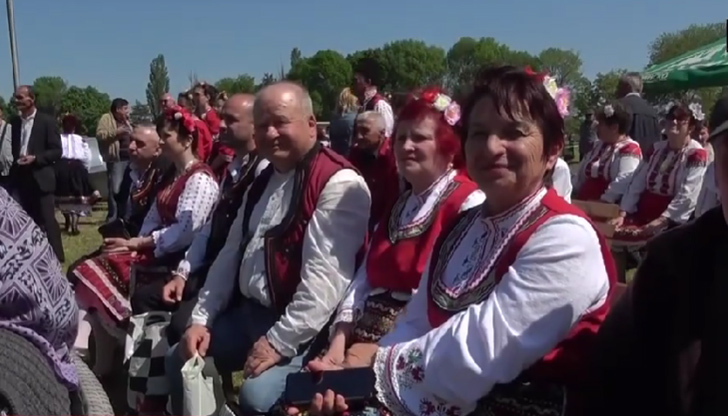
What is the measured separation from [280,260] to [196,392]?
56 centimetres

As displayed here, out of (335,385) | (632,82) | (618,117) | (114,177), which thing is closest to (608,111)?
(618,117)

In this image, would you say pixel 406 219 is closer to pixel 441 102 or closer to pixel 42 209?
pixel 441 102

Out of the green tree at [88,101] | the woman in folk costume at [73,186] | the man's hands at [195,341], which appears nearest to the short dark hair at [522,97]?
the man's hands at [195,341]

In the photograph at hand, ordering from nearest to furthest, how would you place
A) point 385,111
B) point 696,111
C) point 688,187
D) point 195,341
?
point 195,341
point 688,187
point 696,111
point 385,111

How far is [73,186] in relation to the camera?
11.7 metres

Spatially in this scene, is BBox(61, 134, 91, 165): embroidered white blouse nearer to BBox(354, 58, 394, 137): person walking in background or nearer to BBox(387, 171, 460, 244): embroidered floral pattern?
BBox(354, 58, 394, 137): person walking in background

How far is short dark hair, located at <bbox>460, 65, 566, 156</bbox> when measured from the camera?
7.17 feet

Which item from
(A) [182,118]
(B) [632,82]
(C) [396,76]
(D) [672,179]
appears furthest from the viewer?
(C) [396,76]

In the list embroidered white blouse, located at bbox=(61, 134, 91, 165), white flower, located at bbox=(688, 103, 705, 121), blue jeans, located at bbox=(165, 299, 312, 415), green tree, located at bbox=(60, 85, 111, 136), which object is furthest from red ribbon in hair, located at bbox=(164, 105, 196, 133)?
green tree, located at bbox=(60, 85, 111, 136)

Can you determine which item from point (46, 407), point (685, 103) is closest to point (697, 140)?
point (685, 103)

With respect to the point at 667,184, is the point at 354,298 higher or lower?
higher

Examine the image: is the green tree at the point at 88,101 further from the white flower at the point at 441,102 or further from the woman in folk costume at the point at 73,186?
the white flower at the point at 441,102

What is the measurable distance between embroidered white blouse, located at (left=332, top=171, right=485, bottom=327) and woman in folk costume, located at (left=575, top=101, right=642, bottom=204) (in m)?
3.76

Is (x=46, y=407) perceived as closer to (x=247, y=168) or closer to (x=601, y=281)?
(x=601, y=281)
